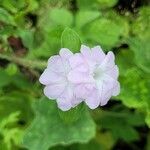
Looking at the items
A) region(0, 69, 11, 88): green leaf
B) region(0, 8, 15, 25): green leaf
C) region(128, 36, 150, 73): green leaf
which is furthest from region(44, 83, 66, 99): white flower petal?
region(0, 69, 11, 88): green leaf

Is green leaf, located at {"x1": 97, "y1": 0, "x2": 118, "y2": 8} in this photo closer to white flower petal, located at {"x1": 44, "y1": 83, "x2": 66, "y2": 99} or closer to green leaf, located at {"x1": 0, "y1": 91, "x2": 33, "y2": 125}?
green leaf, located at {"x1": 0, "y1": 91, "x2": 33, "y2": 125}

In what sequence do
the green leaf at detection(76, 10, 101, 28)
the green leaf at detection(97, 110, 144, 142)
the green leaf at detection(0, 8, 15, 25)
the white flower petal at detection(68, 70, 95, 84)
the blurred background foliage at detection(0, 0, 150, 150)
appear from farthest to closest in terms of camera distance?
1. the green leaf at detection(97, 110, 144, 142)
2. the green leaf at detection(76, 10, 101, 28)
3. the blurred background foliage at detection(0, 0, 150, 150)
4. the green leaf at detection(0, 8, 15, 25)
5. the white flower petal at detection(68, 70, 95, 84)

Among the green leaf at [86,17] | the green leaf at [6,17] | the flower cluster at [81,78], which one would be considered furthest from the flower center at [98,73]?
the green leaf at [86,17]

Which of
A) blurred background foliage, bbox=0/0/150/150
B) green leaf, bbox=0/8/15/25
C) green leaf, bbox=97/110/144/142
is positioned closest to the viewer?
green leaf, bbox=0/8/15/25

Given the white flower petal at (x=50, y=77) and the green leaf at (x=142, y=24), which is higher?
the white flower petal at (x=50, y=77)

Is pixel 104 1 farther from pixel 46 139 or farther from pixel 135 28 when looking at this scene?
pixel 46 139

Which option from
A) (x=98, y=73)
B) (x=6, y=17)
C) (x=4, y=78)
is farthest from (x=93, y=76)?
(x=4, y=78)

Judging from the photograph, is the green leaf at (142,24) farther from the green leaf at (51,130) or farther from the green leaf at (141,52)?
the green leaf at (51,130)
